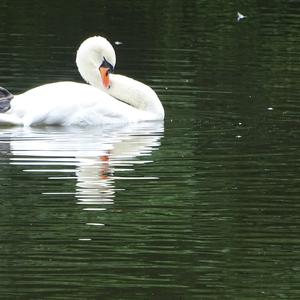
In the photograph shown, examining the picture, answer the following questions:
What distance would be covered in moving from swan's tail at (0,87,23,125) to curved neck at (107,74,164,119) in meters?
1.53

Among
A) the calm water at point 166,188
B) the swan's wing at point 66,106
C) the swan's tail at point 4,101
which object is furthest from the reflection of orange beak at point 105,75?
the swan's tail at point 4,101

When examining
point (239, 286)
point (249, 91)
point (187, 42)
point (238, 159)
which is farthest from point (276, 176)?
point (187, 42)

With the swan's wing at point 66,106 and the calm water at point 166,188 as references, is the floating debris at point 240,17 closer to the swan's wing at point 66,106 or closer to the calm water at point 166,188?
the calm water at point 166,188

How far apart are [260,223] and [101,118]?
4.95m

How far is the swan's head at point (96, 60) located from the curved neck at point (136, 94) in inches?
4.5

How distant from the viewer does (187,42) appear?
21.5 metres

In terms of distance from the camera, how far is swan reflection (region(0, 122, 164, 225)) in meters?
10.5

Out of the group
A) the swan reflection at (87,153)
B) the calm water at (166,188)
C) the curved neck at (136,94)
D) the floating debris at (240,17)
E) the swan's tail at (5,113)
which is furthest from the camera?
the floating debris at (240,17)

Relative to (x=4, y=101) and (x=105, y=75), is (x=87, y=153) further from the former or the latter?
(x=105, y=75)

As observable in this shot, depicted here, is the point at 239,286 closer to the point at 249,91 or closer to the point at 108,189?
the point at 108,189

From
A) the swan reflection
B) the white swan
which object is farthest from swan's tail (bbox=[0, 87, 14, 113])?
the swan reflection

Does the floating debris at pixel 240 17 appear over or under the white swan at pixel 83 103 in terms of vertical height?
under

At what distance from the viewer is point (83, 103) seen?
13898 mm

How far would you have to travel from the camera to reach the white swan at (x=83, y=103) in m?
13.7
